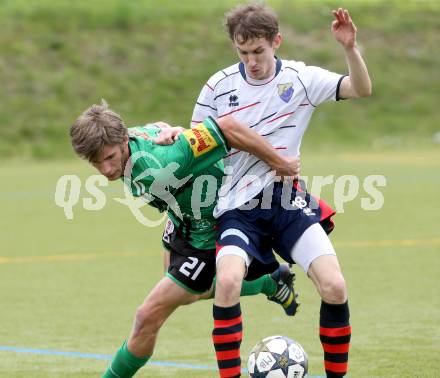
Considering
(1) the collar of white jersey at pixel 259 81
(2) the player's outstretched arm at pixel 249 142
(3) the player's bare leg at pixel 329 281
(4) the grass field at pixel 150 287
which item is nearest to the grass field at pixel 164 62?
(4) the grass field at pixel 150 287

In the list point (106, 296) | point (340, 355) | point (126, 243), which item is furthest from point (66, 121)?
point (340, 355)

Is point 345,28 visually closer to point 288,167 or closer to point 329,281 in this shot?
point 288,167

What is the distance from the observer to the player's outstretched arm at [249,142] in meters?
5.73

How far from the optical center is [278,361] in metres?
5.75

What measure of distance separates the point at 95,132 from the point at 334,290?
154 cm

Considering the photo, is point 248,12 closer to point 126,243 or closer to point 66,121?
point 126,243

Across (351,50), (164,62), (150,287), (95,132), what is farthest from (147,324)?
(164,62)

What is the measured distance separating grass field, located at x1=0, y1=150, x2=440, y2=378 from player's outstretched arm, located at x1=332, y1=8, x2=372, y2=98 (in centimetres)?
178

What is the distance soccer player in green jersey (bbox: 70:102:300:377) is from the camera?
5590 mm

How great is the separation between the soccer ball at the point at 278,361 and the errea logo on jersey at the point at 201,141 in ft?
3.84

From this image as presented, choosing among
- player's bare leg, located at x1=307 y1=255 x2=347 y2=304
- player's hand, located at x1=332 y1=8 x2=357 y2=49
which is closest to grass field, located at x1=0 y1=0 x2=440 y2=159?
player's hand, located at x1=332 y1=8 x2=357 y2=49

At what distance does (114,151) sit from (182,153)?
0.38 meters

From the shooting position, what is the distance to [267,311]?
841 centimetres

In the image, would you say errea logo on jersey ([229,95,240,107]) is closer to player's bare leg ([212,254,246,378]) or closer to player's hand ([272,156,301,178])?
player's hand ([272,156,301,178])
